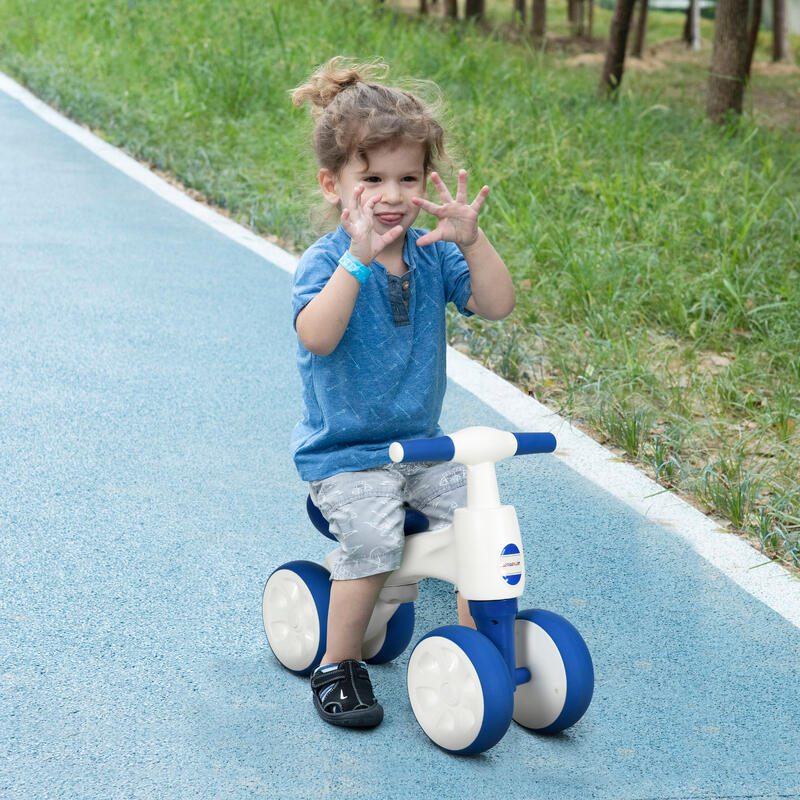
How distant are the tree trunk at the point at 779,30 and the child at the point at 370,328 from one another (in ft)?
74.5

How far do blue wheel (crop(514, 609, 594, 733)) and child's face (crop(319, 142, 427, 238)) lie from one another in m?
0.95

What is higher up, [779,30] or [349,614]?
[349,614]

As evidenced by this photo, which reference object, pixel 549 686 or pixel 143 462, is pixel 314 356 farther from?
pixel 143 462

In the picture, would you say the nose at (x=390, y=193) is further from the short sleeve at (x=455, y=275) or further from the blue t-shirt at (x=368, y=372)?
the short sleeve at (x=455, y=275)

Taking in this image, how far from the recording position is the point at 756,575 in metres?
3.37

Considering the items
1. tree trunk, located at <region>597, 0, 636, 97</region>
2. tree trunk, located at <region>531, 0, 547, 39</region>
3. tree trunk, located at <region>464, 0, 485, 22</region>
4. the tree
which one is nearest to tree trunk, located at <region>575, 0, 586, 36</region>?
the tree

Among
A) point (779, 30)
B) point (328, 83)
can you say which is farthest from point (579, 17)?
point (328, 83)

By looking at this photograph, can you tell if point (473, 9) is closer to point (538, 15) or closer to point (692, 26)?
point (538, 15)

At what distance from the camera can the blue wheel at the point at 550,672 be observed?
252 centimetres

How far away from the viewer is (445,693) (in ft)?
8.23

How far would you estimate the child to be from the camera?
2617 mm

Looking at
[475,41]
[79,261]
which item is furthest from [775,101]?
[79,261]

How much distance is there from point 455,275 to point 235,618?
3.53 ft

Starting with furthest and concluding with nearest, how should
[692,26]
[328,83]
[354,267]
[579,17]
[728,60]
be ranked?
1. [579,17]
2. [692,26]
3. [728,60]
4. [328,83]
5. [354,267]
